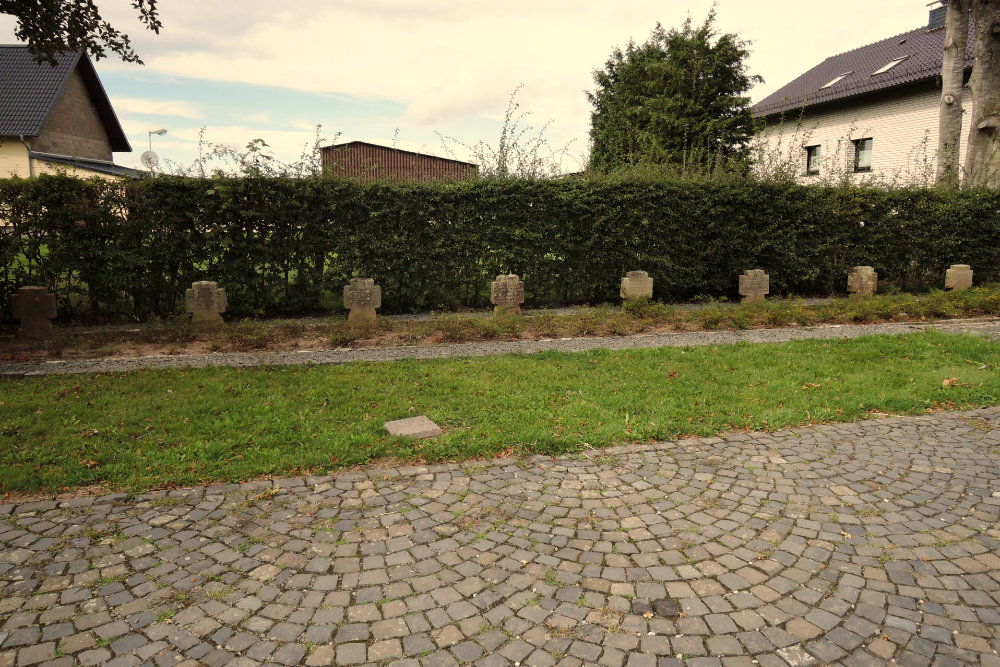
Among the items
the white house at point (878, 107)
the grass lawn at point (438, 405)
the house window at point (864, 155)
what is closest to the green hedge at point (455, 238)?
the grass lawn at point (438, 405)

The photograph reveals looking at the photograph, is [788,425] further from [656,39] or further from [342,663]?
[656,39]

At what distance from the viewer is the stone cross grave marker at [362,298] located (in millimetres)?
9625

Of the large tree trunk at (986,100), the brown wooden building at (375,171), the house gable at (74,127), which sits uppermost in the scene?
the house gable at (74,127)

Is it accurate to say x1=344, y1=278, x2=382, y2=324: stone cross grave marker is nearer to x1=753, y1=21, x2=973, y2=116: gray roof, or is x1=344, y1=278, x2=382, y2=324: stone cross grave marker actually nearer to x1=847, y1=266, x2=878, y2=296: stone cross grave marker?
x1=847, y1=266, x2=878, y2=296: stone cross grave marker

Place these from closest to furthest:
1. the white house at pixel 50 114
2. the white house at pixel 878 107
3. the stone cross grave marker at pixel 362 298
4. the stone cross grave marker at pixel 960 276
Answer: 1. the stone cross grave marker at pixel 362 298
2. the stone cross grave marker at pixel 960 276
3. the white house at pixel 878 107
4. the white house at pixel 50 114

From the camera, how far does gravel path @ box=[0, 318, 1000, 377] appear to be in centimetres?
684

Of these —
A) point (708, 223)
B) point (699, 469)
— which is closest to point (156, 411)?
point (699, 469)

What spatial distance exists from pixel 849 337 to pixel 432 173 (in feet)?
24.6

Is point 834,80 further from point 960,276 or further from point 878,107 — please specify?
point 960,276

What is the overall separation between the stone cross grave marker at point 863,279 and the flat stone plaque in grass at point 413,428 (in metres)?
11.2

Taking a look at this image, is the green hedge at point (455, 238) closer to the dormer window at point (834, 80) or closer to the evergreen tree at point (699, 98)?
the evergreen tree at point (699, 98)

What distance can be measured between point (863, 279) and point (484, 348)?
9.24 m

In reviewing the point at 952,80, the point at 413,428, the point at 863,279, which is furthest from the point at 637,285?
the point at 952,80

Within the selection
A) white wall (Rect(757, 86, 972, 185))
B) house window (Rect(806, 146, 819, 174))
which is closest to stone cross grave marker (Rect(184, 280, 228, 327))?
white wall (Rect(757, 86, 972, 185))
